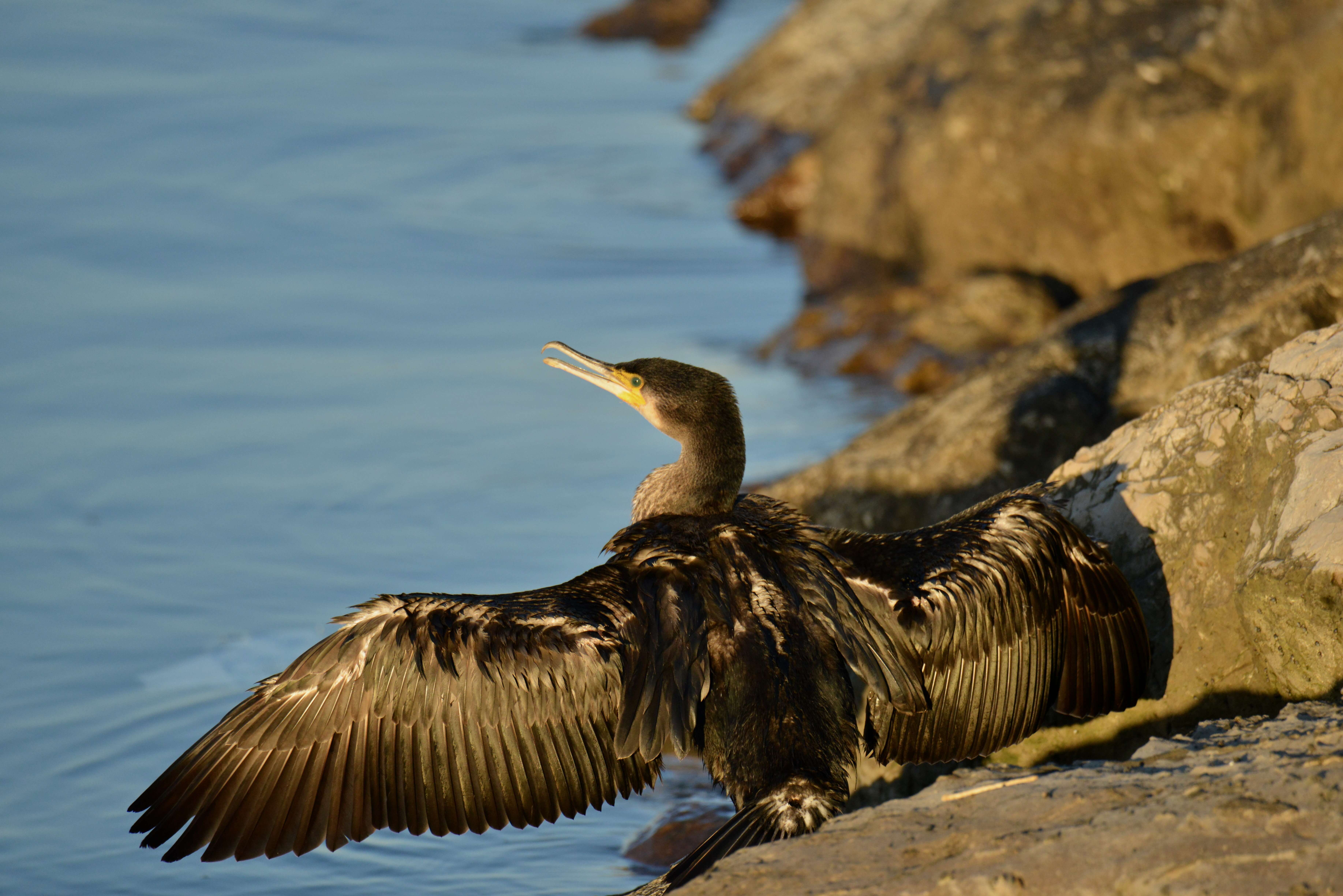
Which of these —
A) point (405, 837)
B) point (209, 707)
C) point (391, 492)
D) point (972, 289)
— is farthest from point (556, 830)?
point (972, 289)

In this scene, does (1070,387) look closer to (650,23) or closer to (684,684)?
(684,684)

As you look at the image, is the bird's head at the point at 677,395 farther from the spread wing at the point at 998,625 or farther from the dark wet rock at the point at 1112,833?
the dark wet rock at the point at 1112,833

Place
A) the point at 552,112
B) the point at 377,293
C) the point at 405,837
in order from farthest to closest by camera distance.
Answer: the point at 552,112 < the point at 377,293 < the point at 405,837

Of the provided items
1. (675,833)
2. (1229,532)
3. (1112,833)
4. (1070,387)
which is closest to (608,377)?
(675,833)

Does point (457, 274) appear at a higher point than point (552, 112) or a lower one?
lower

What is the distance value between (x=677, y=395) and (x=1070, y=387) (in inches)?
85.2

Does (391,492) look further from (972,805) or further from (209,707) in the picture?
(972,805)

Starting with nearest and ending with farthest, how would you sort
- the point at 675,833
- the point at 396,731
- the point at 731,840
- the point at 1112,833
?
the point at 1112,833 → the point at 731,840 → the point at 396,731 → the point at 675,833

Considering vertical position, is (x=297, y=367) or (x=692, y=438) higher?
(x=297, y=367)

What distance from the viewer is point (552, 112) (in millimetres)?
14500

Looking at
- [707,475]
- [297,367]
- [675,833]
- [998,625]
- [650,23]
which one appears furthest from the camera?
[650,23]

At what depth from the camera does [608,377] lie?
15.5 ft

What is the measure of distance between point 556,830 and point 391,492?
283 cm

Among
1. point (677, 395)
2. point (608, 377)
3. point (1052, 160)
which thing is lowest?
point (677, 395)
